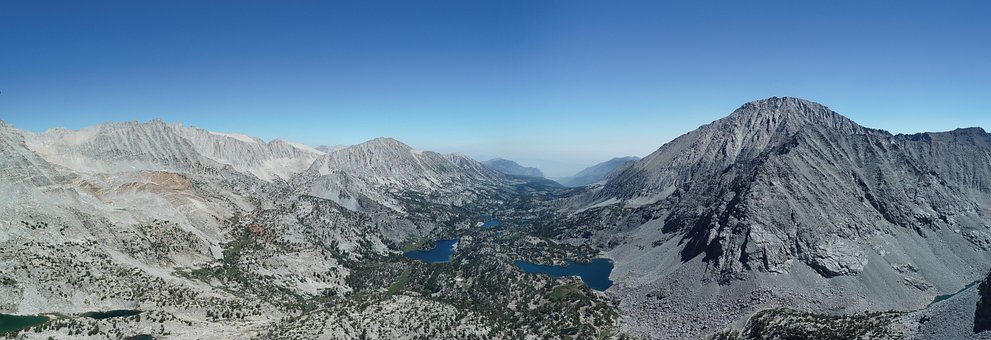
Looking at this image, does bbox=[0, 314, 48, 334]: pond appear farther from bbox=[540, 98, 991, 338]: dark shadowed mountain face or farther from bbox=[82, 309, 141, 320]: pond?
bbox=[540, 98, 991, 338]: dark shadowed mountain face

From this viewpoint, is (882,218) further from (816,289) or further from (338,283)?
(338,283)

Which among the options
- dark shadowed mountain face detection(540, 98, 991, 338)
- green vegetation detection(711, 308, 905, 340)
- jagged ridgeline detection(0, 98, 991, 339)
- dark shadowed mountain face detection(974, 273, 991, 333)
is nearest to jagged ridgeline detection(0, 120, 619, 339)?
jagged ridgeline detection(0, 98, 991, 339)

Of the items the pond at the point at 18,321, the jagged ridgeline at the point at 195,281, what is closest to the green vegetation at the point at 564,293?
the jagged ridgeline at the point at 195,281

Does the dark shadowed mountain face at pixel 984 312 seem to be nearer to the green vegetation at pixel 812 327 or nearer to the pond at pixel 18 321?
the green vegetation at pixel 812 327

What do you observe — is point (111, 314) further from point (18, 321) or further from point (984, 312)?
point (984, 312)

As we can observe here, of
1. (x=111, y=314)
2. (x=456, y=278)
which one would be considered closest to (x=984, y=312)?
(x=456, y=278)

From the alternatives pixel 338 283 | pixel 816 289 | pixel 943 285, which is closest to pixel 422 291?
pixel 338 283
